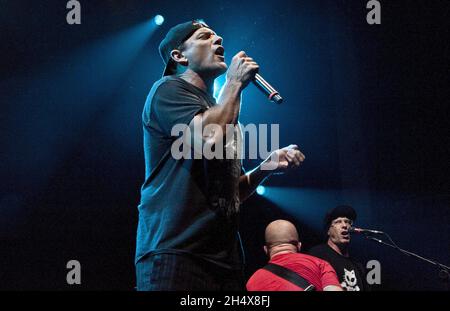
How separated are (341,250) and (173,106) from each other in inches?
136

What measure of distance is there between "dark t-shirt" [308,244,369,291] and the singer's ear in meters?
2.86

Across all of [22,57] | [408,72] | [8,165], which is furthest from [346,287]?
[22,57]

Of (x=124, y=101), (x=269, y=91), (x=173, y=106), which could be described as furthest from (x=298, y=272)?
(x=124, y=101)

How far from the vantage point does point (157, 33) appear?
4699mm

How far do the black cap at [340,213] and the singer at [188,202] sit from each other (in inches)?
126

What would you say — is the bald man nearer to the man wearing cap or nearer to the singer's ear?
the man wearing cap

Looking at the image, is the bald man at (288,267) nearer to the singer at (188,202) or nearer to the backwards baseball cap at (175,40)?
the singer at (188,202)

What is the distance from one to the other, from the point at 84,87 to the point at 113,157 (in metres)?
0.66

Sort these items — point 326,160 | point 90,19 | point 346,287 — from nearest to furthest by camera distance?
point 346,287 < point 90,19 < point 326,160

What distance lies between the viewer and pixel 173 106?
5.83 feet

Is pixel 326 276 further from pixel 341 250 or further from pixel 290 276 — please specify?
pixel 341 250

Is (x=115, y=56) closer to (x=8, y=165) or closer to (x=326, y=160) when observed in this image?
(x=8, y=165)

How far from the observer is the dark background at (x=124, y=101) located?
469cm

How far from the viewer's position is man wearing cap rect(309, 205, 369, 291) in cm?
449
